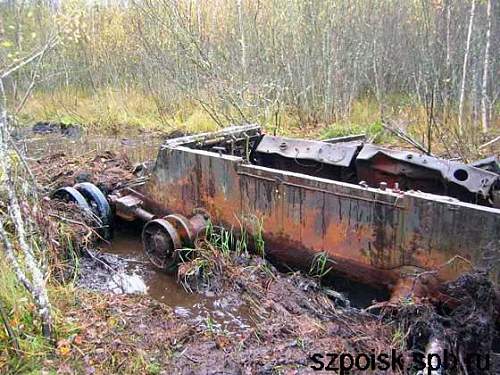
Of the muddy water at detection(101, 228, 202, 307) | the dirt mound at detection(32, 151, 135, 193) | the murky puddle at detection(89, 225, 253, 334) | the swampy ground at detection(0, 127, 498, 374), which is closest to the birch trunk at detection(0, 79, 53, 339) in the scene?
the swampy ground at detection(0, 127, 498, 374)

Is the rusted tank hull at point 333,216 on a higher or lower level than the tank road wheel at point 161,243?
higher

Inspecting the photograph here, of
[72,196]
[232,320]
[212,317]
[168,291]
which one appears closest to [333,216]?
[232,320]

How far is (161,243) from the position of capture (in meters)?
5.40

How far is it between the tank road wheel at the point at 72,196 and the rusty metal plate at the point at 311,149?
2215mm

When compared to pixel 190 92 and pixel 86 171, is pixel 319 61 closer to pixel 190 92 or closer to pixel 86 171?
pixel 190 92

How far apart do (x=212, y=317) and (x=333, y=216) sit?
146 centimetres

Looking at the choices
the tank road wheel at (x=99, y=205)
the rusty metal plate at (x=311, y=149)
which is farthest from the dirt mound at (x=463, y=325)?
the tank road wheel at (x=99, y=205)

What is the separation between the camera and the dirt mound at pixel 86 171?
679cm

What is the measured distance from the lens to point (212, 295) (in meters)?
4.94

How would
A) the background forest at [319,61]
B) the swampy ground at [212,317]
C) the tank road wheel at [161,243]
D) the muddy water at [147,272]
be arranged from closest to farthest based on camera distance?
the swampy ground at [212,317] → the muddy water at [147,272] → the tank road wheel at [161,243] → the background forest at [319,61]

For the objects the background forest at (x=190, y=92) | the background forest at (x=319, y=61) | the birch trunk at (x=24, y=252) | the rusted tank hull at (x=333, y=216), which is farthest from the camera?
the background forest at (x=319, y=61)

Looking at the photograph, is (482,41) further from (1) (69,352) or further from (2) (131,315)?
(1) (69,352)

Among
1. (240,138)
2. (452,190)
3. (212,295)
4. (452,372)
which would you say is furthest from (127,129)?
(452,372)

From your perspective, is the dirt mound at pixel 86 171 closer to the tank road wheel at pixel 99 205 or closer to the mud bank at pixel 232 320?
the tank road wheel at pixel 99 205
